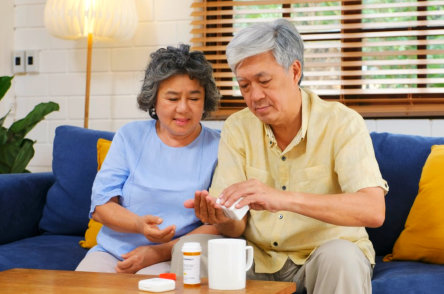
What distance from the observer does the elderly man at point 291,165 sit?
1.73 m

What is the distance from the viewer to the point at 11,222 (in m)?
2.54

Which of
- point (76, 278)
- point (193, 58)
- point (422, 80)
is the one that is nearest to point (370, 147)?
point (193, 58)

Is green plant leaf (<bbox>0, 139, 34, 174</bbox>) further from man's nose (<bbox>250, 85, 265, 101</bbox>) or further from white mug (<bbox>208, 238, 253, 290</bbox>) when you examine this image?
white mug (<bbox>208, 238, 253, 290</bbox>)

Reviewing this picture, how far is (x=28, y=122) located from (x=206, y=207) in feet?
4.76

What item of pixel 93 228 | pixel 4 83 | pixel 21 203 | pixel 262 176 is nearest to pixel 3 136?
pixel 4 83

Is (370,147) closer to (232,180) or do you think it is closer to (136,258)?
(232,180)

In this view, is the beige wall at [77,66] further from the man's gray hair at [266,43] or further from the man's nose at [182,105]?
the man's gray hair at [266,43]

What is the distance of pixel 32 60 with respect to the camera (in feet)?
11.2

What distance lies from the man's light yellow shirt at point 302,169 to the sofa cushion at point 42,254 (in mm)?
653

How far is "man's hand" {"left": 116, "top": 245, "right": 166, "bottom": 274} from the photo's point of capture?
198cm

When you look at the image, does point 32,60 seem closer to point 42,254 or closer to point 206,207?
point 42,254

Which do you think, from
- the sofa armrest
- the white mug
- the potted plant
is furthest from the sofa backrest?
the potted plant

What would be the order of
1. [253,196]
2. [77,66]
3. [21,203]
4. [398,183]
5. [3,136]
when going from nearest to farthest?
[253,196] → [398,183] → [21,203] → [3,136] → [77,66]

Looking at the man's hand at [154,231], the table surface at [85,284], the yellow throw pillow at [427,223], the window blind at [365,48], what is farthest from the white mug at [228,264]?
the window blind at [365,48]
